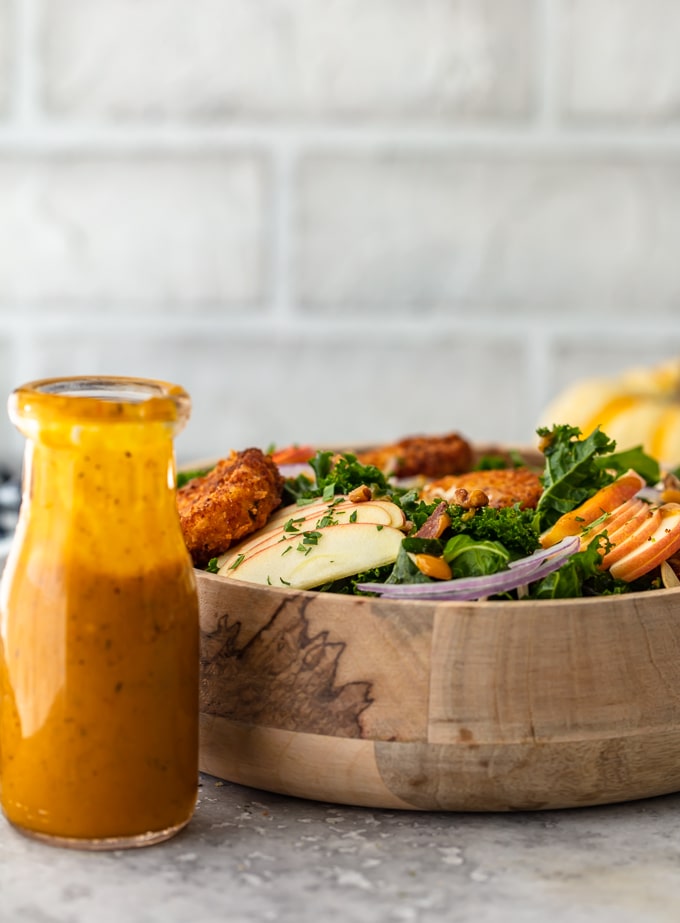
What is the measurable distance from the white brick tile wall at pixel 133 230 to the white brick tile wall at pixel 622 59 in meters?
0.89

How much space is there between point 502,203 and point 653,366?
62cm

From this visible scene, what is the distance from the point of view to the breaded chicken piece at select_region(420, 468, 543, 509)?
163 centimetres

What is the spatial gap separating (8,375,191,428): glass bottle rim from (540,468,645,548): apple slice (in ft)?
1.54

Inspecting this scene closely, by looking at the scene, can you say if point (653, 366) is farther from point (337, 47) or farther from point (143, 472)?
point (143, 472)

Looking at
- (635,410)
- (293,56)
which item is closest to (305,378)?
(293,56)

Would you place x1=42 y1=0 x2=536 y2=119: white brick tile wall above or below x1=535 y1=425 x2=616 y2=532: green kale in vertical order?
above

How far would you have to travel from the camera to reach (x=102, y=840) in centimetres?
117

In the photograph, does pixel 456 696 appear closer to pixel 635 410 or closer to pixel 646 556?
pixel 646 556

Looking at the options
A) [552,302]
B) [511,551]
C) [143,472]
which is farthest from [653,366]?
[143,472]

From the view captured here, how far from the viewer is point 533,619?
3.93 ft

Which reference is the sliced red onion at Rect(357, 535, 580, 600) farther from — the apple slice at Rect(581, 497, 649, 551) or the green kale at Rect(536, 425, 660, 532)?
the green kale at Rect(536, 425, 660, 532)

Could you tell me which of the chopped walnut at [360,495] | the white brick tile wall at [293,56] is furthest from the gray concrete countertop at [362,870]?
the white brick tile wall at [293,56]

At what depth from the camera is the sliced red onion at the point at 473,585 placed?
1.25m

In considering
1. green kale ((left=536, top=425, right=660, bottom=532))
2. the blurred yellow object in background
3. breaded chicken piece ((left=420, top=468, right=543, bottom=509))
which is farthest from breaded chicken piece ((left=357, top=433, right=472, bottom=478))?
the blurred yellow object in background
